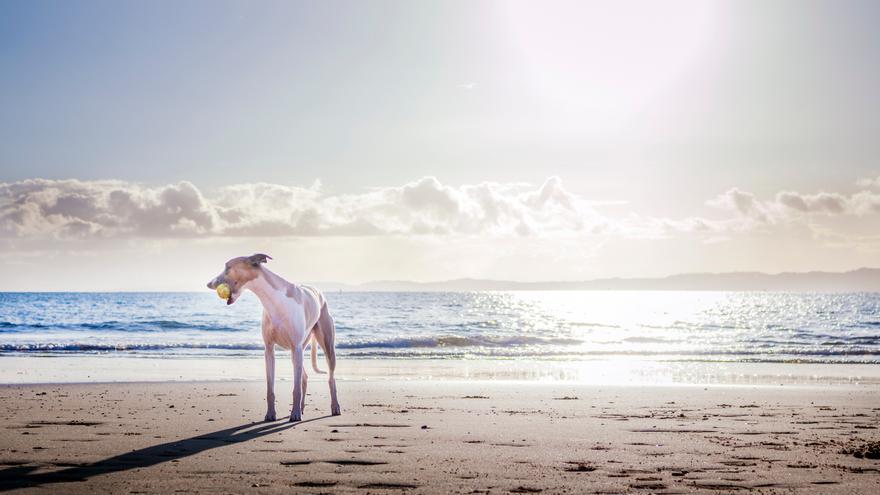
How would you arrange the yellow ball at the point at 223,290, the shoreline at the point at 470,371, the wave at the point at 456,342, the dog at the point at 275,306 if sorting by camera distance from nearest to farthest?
1. the yellow ball at the point at 223,290
2. the dog at the point at 275,306
3. the shoreline at the point at 470,371
4. the wave at the point at 456,342

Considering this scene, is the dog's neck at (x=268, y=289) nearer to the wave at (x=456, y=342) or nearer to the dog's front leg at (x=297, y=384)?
the dog's front leg at (x=297, y=384)

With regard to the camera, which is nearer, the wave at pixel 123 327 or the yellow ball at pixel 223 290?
the yellow ball at pixel 223 290

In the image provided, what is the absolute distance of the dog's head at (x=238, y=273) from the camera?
920 cm

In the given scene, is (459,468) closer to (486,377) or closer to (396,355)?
(486,377)

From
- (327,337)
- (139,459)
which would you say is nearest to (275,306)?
(327,337)

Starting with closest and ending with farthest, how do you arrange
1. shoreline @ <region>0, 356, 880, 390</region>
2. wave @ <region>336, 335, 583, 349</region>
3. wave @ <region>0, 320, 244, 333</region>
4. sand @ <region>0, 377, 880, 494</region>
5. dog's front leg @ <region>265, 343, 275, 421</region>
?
sand @ <region>0, 377, 880, 494</region> < dog's front leg @ <region>265, 343, 275, 421</region> < shoreline @ <region>0, 356, 880, 390</region> < wave @ <region>336, 335, 583, 349</region> < wave @ <region>0, 320, 244, 333</region>

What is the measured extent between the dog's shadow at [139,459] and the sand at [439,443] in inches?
0.8

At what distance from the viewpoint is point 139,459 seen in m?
6.98

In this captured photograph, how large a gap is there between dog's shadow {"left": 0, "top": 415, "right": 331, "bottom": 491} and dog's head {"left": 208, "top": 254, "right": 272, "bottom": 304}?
165cm

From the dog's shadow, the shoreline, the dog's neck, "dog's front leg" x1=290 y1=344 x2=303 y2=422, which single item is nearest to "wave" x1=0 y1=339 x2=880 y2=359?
the shoreline

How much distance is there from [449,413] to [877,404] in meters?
7.24

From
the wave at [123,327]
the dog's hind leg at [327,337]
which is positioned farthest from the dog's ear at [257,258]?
the wave at [123,327]

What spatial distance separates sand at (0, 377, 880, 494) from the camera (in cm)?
612

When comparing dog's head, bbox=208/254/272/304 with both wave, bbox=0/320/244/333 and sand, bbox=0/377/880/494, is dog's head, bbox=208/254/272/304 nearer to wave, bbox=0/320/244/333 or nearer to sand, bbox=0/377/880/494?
sand, bbox=0/377/880/494
